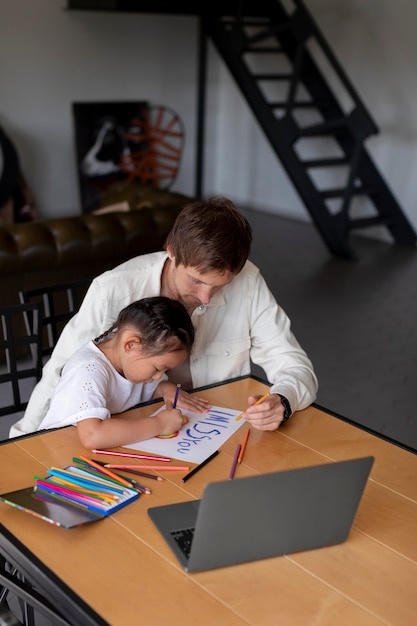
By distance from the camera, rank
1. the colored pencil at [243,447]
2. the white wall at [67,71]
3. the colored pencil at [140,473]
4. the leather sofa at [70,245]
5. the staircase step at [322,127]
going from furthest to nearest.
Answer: the white wall at [67,71], the staircase step at [322,127], the leather sofa at [70,245], the colored pencil at [243,447], the colored pencil at [140,473]

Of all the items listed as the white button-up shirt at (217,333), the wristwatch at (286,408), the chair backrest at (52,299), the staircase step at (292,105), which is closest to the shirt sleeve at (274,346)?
the white button-up shirt at (217,333)

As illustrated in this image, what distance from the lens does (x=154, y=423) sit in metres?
2.00

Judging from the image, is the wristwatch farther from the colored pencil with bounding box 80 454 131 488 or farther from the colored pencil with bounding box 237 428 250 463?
the colored pencil with bounding box 80 454 131 488

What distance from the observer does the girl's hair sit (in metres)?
2.05

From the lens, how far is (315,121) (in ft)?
27.7

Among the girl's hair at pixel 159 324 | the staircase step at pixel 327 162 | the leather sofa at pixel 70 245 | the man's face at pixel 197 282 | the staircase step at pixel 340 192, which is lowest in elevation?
the staircase step at pixel 340 192

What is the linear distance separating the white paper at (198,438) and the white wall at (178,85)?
600cm

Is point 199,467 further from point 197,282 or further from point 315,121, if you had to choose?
point 315,121

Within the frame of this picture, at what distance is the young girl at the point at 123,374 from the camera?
1951mm

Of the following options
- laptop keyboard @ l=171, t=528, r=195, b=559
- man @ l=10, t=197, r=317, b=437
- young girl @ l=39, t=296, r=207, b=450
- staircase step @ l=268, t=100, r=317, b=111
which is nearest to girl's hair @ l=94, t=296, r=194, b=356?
young girl @ l=39, t=296, r=207, b=450

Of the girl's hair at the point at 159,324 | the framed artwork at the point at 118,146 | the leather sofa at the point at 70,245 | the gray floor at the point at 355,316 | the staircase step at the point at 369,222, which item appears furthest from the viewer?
the framed artwork at the point at 118,146

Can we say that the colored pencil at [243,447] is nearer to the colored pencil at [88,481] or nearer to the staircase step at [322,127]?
the colored pencil at [88,481]

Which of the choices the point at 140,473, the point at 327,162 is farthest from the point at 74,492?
the point at 327,162

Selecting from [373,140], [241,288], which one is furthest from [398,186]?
[241,288]
